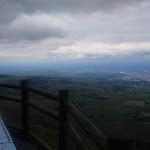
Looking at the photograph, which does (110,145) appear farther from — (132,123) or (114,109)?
(114,109)

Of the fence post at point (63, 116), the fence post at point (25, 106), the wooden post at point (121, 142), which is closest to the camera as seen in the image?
the wooden post at point (121, 142)

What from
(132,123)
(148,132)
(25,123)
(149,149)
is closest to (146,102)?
(132,123)

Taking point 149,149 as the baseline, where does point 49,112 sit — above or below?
above

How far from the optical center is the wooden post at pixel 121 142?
5.39ft

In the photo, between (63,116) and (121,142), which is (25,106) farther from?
(121,142)

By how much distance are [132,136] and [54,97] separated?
2.36 meters

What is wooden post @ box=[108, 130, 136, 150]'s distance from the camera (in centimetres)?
164

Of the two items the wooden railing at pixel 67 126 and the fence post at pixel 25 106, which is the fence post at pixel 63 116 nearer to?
the wooden railing at pixel 67 126

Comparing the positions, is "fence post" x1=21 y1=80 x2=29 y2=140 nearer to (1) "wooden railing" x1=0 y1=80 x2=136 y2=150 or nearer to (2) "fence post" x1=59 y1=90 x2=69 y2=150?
(1) "wooden railing" x1=0 y1=80 x2=136 y2=150

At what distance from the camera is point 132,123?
42781mm

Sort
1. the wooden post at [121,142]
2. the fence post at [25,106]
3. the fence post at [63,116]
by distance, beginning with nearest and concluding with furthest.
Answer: the wooden post at [121,142], the fence post at [63,116], the fence post at [25,106]

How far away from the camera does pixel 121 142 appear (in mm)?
1642

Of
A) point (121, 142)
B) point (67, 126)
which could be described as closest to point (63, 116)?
point (67, 126)

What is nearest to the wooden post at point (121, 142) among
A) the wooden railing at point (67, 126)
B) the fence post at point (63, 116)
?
the wooden railing at point (67, 126)
